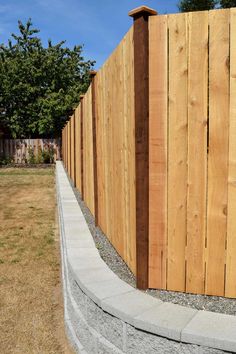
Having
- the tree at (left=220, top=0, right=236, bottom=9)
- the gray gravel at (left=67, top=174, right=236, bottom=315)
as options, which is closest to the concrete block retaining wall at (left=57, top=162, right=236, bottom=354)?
the gray gravel at (left=67, top=174, right=236, bottom=315)

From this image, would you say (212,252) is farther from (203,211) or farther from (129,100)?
(129,100)

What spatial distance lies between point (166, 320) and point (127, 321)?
270 mm

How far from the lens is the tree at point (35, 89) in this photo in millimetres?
30594

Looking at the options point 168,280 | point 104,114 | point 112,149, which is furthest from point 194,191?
point 104,114

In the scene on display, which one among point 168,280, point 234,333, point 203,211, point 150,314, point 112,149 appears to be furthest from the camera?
point 112,149

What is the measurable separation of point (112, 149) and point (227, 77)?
6.45 feet

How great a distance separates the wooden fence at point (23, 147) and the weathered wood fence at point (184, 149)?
27.2 meters

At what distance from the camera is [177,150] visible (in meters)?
3.01

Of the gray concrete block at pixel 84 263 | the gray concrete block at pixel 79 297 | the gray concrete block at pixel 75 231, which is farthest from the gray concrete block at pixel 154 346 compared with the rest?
the gray concrete block at pixel 75 231

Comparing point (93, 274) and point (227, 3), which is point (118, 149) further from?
point (227, 3)

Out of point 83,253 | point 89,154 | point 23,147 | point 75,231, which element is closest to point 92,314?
point 83,253

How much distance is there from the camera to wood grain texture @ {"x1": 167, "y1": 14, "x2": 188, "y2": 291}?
2910 millimetres

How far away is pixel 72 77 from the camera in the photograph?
3381cm

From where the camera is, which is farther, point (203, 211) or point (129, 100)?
point (129, 100)
